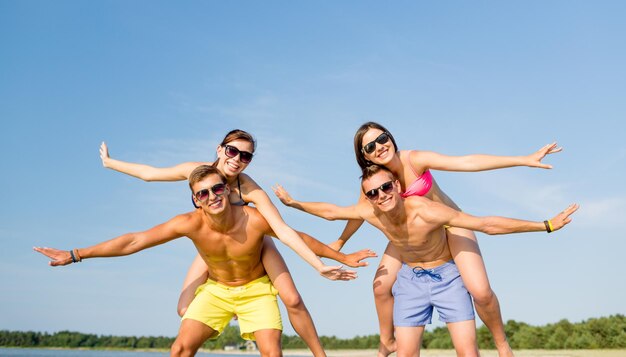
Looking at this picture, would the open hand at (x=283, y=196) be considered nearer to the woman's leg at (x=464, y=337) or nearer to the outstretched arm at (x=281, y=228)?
the outstretched arm at (x=281, y=228)

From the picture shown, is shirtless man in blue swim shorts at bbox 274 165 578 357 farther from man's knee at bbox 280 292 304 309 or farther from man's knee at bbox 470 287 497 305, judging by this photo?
man's knee at bbox 280 292 304 309

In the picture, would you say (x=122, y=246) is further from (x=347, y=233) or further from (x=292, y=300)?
(x=347, y=233)

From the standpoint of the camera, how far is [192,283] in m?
8.89

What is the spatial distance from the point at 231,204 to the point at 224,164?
0.53m

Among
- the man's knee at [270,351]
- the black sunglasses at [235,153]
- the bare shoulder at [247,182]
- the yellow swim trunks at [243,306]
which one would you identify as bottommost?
the man's knee at [270,351]

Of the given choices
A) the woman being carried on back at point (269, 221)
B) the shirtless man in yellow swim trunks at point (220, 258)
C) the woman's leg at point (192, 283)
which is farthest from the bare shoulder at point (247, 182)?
the woman's leg at point (192, 283)

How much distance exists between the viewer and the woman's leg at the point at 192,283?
8.88m

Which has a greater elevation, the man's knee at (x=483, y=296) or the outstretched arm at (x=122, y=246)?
the outstretched arm at (x=122, y=246)

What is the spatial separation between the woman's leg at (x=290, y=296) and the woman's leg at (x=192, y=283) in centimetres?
99

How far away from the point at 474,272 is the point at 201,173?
148 inches

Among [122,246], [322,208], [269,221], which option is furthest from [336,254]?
[122,246]

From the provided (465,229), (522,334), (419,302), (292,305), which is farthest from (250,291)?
(522,334)

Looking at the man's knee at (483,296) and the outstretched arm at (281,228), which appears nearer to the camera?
the outstretched arm at (281,228)

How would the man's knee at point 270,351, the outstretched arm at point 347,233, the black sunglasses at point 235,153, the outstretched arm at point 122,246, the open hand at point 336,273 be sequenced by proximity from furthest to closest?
the outstretched arm at point 347,233 < the man's knee at point 270,351 < the black sunglasses at point 235,153 < the outstretched arm at point 122,246 < the open hand at point 336,273
